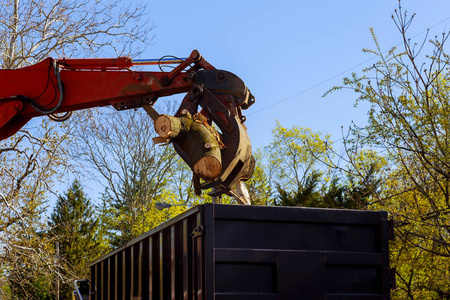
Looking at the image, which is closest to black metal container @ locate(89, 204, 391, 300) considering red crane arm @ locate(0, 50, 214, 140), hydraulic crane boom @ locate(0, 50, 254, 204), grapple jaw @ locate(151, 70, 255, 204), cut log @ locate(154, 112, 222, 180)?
cut log @ locate(154, 112, 222, 180)

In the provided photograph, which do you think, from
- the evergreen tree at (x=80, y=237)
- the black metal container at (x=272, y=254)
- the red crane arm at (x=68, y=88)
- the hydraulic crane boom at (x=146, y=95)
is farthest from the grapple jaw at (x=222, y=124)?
the evergreen tree at (x=80, y=237)

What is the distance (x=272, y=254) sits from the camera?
4746 mm

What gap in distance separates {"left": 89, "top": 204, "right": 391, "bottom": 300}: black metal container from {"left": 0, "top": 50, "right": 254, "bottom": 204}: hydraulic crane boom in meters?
1.25

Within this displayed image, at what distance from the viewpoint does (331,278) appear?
4.93 metres

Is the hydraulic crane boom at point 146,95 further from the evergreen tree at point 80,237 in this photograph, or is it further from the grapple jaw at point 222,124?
the evergreen tree at point 80,237

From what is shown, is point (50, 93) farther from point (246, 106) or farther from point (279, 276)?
point (279, 276)

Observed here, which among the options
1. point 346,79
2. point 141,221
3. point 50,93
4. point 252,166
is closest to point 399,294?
point 346,79

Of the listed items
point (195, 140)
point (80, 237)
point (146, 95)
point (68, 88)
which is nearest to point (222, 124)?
point (195, 140)

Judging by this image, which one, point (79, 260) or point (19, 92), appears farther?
point (79, 260)

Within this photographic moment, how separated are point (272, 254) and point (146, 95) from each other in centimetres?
316

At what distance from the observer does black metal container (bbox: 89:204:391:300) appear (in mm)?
4566

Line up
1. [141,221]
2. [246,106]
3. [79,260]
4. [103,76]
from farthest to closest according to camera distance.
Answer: [79,260]
[141,221]
[103,76]
[246,106]

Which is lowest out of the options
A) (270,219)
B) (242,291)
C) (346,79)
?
(242,291)

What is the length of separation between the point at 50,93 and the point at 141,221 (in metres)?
23.5
